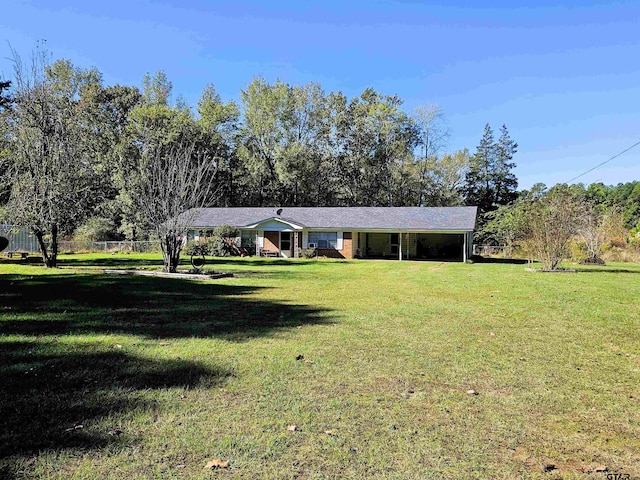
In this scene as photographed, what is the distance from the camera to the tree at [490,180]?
50.4 metres

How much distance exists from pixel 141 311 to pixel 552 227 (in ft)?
56.7

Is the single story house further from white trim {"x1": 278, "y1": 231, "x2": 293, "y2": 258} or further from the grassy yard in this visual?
the grassy yard

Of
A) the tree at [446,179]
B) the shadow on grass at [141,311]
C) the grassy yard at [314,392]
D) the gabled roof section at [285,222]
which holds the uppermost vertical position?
the tree at [446,179]

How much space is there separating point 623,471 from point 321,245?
28504 mm

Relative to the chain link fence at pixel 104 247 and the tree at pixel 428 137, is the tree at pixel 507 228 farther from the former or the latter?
the chain link fence at pixel 104 247

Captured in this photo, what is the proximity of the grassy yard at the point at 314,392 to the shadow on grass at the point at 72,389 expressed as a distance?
0.06 feet

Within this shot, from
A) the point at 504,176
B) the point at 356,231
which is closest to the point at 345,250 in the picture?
the point at 356,231

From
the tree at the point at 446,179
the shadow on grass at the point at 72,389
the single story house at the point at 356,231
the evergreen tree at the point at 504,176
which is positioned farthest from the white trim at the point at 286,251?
the evergreen tree at the point at 504,176

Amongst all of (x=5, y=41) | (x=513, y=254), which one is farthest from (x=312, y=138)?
(x=5, y=41)

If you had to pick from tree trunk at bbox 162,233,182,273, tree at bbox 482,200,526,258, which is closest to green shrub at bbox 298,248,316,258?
tree trunk at bbox 162,233,182,273

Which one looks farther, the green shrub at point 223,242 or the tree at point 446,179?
the tree at point 446,179

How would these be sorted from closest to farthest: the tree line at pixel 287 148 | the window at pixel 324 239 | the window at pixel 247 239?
1. the window at pixel 324 239
2. the window at pixel 247 239
3. the tree line at pixel 287 148

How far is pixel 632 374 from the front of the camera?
204 inches

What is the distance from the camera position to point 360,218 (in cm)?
3228
